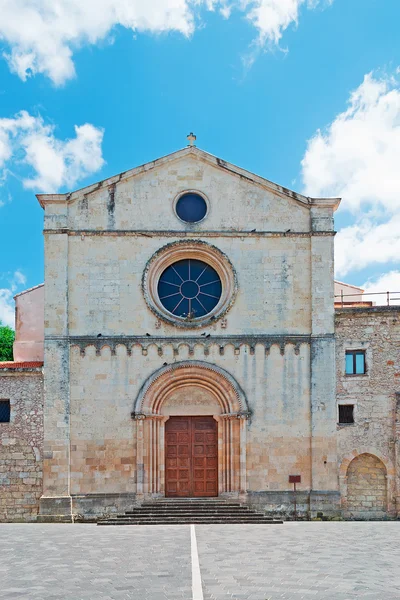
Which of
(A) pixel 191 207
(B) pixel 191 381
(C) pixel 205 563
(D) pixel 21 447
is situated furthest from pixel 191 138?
(C) pixel 205 563

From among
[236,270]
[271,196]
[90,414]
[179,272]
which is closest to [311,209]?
[271,196]

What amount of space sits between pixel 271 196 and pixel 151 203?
14.2 ft

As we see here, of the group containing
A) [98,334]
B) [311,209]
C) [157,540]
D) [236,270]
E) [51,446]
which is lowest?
[157,540]

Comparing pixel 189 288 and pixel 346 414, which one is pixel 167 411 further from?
pixel 346 414

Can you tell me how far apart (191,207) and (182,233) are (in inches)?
45.0

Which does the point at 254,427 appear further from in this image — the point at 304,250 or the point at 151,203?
the point at 151,203

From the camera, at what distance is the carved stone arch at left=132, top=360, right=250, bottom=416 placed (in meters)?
24.5

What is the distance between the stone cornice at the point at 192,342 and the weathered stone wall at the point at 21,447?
7.05 ft

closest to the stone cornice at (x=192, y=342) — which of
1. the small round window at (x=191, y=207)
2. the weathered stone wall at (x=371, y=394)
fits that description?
the weathered stone wall at (x=371, y=394)

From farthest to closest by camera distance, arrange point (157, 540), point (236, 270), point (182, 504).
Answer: point (236, 270) → point (182, 504) → point (157, 540)

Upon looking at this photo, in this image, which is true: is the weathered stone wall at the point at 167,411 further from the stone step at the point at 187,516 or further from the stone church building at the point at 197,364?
the stone step at the point at 187,516

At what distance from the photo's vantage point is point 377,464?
24.7 meters

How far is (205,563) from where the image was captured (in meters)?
14.7

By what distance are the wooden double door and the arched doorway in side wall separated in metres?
4.64
